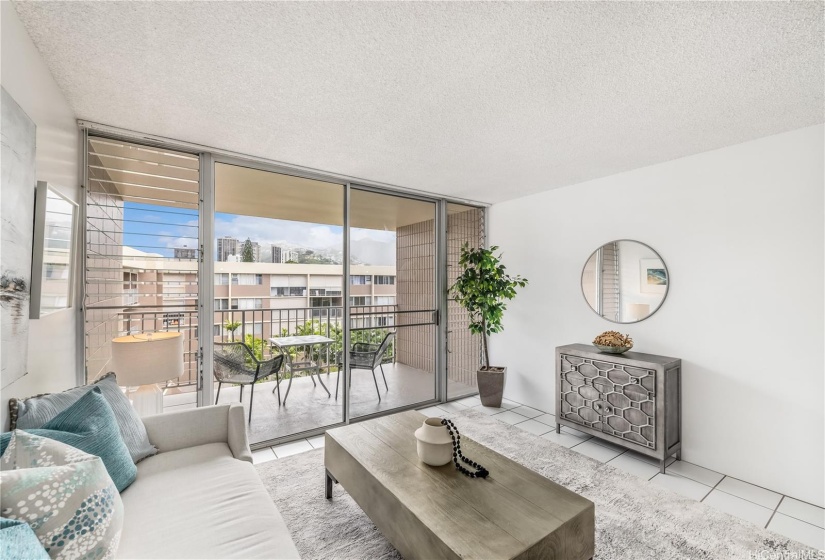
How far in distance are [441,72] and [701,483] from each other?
319 centimetres

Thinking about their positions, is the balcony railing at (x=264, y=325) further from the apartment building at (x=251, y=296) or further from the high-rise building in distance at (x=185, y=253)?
the high-rise building in distance at (x=185, y=253)

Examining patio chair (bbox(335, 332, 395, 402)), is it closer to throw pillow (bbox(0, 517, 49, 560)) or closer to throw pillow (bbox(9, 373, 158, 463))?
throw pillow (bbox(9, 373, 158, 463))

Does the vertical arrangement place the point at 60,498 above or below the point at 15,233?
below

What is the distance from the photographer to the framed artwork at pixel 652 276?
3.07 m

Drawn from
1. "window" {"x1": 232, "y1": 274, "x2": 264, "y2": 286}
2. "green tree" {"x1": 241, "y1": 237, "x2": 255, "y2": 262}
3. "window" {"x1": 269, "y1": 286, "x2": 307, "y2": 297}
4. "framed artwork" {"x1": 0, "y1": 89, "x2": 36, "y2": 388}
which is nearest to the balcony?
"window" {"x1": 269, "y1": 286, "x2": 307, "y2": 297}

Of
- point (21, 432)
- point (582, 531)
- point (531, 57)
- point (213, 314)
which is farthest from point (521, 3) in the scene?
point (213, 314)

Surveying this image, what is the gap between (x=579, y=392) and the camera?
3254mm

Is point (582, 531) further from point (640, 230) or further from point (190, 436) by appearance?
point (640, 230)

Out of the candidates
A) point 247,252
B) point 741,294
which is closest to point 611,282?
point 741,294

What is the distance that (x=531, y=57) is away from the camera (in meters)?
1.67

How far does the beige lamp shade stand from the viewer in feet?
6.97

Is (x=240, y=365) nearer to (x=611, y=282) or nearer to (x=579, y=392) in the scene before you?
(x=579, y=392)

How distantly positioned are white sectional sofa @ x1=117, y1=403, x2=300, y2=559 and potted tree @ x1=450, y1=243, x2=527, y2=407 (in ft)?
8.57

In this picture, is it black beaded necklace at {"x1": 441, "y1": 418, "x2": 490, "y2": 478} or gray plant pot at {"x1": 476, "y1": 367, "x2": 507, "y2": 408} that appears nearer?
black beaded necklace at {"x1": 441, "y1": 418, "x2": 490, "y2": 478}
